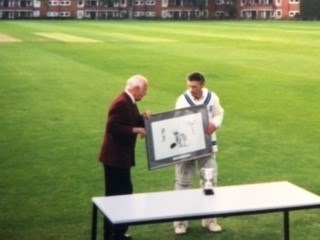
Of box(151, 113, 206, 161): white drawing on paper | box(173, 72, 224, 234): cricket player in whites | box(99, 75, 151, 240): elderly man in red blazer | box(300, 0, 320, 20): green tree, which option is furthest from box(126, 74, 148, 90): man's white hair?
Answer: box(300, 0, 320, 20): green tree

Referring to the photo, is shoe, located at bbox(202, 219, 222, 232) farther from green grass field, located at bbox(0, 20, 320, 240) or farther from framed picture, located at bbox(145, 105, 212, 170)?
framed picture, located at bbox(145, 105, 212, 170)

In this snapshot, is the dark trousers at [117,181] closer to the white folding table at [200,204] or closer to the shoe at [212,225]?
the white folding table at [200,204]

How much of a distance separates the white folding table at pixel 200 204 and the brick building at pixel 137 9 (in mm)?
133157

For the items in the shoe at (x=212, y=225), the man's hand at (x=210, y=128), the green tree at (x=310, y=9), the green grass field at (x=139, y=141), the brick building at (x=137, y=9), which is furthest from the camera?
the brick building at (x=137, y=9)

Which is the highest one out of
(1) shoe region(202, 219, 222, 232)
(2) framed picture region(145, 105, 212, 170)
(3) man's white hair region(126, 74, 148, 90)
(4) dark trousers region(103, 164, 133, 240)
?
(3) man's white hair region(126, 74, 148, 90)

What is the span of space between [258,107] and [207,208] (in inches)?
533

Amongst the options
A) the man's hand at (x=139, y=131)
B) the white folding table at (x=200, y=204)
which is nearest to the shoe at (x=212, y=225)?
the white folding table at (x=200, y=204)

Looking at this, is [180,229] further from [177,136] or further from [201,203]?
[201,203]

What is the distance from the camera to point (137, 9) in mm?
145625

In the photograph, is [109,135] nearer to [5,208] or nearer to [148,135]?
[148,135]

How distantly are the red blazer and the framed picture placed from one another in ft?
0.63

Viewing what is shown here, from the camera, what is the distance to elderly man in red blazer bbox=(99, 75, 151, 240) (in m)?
8.78

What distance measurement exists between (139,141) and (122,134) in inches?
308

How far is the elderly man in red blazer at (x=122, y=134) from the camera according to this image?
878 cm
